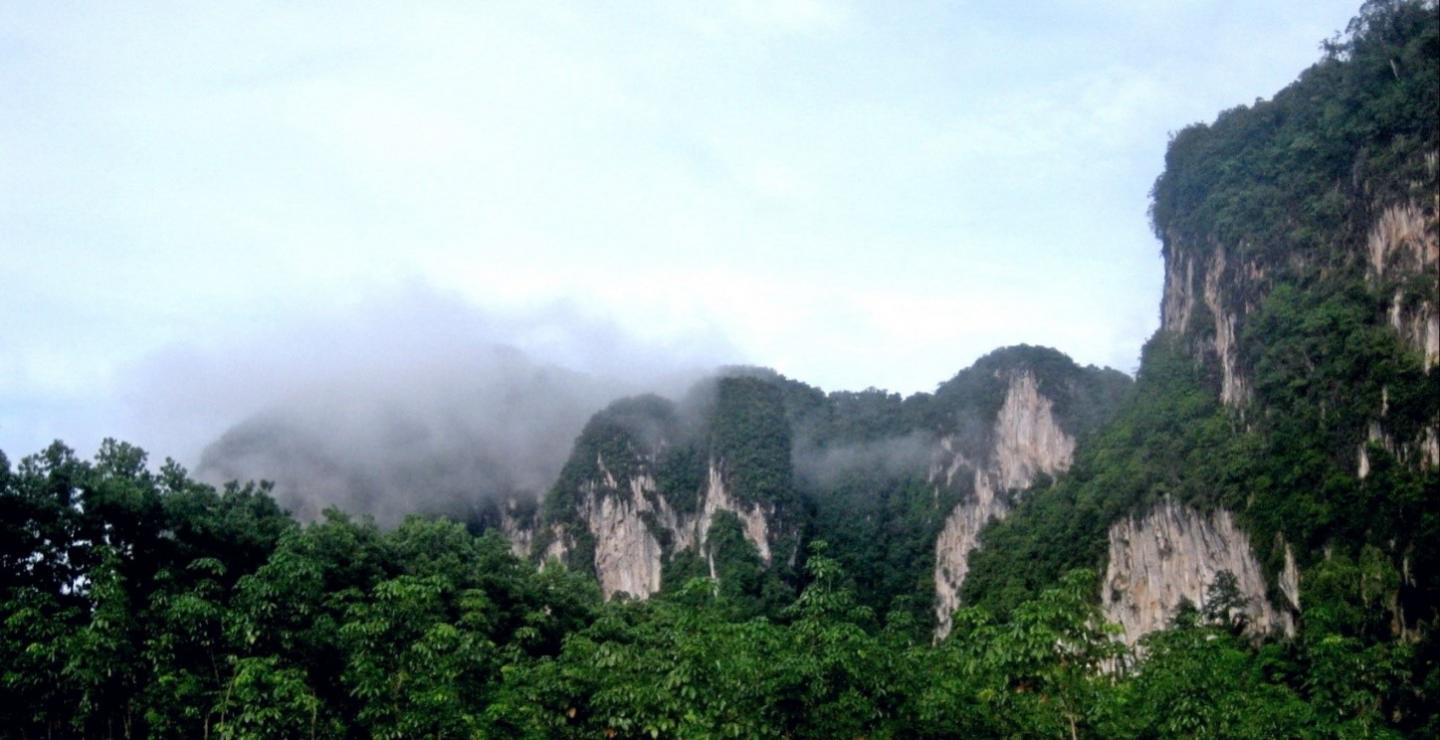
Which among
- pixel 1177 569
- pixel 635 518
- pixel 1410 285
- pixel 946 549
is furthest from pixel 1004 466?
pixel 1410 285

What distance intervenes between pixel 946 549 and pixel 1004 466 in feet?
26.7

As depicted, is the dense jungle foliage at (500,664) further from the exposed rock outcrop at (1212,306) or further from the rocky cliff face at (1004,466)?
the rocky cliff face at (1004,466)

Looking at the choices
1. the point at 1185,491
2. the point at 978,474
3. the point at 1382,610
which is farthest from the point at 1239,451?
the point at 978,474

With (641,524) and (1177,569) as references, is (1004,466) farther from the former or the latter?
(1177,569)

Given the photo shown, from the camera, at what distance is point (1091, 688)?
15023 mm

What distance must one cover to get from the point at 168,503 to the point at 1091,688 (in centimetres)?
1843

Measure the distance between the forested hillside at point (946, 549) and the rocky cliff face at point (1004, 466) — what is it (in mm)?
296

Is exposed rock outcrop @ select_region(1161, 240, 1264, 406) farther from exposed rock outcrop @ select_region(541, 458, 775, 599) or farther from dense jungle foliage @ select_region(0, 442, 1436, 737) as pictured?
dense jungle foliage @ select_region(0, 442, 1436, 737)

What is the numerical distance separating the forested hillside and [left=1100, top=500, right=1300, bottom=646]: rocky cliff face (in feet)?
0.60

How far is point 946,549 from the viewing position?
304ft

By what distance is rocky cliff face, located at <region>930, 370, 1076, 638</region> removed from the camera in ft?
295

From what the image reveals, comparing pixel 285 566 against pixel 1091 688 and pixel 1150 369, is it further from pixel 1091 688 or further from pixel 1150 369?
pixel 1150 369

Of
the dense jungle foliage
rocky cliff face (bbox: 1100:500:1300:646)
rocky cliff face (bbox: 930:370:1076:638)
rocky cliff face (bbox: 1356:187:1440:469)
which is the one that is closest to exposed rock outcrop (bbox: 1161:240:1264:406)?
rocky cliff face (bbox: 1100:500:1300:646)

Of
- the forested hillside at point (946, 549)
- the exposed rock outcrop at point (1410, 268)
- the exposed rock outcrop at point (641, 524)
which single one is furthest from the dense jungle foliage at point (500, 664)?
the exposed rock outcrop at point (641, 524)
